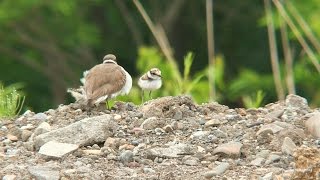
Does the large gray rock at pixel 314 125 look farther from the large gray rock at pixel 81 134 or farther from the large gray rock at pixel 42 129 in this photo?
the large gray rock at pixel 42 129

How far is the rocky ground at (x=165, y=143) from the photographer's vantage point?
19.4 ft

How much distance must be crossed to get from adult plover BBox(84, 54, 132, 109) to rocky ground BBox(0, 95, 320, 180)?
0.13m

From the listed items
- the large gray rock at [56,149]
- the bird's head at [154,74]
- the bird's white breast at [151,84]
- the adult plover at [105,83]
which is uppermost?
the bird's head at [154,74]

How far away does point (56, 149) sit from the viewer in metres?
6.24

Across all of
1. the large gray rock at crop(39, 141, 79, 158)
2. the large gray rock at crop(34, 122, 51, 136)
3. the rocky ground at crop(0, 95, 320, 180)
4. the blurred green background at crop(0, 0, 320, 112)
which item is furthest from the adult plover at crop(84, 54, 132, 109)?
the blurred green background at crop(0, 0, 320, 112)

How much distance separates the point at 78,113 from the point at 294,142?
1543 mm

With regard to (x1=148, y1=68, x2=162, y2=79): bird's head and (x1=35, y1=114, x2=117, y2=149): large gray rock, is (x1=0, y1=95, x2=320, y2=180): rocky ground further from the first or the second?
(x1=148, y1=68, x2=162, y2=79): bird's head

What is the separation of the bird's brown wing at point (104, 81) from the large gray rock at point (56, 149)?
3.33 feet

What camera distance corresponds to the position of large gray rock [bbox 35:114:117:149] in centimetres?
636

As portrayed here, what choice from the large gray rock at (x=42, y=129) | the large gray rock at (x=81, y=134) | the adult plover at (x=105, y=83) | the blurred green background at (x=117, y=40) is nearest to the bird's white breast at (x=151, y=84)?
the adult plover at (x=105, y=83)

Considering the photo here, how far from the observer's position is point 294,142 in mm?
6305

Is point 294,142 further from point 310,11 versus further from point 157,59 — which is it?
point 310,11

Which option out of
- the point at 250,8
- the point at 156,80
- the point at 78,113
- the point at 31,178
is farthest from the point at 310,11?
the point at 31,178

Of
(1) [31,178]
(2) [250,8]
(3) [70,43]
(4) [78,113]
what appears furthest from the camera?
(2) [250,8]
